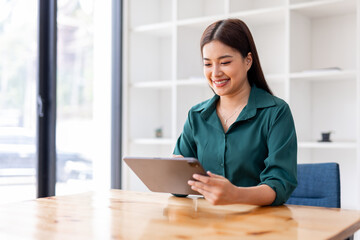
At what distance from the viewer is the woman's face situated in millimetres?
1843

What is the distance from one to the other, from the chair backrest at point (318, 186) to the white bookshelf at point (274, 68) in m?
0.97

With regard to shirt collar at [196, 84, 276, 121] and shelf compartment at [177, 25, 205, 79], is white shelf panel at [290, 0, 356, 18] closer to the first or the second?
shelf compartment at [177, 25, 205, 79]

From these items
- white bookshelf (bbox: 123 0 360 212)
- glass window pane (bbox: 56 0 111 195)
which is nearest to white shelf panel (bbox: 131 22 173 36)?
white bookshelf (bbox: 123 0 360 212)

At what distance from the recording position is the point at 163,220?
1.37 metres

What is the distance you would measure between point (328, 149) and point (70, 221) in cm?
234

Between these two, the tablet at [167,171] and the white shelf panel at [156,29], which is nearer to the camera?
the tablet at [167,171]

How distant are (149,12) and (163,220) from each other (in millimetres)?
2889

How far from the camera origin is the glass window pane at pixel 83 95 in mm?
3480

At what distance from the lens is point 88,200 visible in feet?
5.69

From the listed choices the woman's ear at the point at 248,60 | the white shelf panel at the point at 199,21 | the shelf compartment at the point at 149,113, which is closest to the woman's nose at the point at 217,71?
the woman's ear at the point at 248,60

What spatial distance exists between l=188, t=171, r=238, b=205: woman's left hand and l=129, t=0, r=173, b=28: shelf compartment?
261 centimetres

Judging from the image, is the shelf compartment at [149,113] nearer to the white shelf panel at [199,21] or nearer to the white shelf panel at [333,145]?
the white shelf panel at [199,21]

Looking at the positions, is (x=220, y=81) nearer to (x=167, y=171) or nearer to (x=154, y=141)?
(x=167, y=171)

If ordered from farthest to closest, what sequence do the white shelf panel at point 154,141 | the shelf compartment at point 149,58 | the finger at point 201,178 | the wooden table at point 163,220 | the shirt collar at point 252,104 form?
the shelf compartment at point 149,58
the white shelf panel at point 154,141
the shirt collar at point 252,104
the finger at point 201,178
the wooden table at point 163,220
